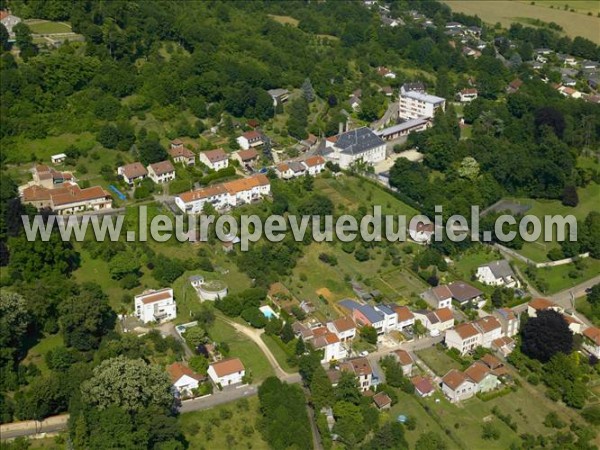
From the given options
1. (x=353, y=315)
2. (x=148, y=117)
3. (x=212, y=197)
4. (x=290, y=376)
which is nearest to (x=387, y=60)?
(x=148, y=117)

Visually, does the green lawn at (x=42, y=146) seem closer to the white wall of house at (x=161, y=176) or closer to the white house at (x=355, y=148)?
the white wall of house at (x=161, y=176)

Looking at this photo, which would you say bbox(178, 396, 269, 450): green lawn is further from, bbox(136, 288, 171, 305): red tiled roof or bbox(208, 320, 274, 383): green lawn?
bbox(136, 288, 171, 305): red tiled roof

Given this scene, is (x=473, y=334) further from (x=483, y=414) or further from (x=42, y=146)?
(x=42, y=146)

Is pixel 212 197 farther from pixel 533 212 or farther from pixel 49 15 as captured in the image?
pixel 49 15

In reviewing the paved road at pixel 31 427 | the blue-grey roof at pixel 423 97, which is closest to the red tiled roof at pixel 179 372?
the paved road at pixel 31 427

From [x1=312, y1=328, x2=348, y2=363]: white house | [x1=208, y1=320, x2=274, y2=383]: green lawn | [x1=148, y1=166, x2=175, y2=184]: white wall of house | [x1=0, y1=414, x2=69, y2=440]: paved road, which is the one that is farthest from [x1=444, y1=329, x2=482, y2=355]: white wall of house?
[x1=148, y1=166, x2=175, y2=184]: white wall of house

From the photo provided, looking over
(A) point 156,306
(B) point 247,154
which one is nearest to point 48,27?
(B) point 247,154
